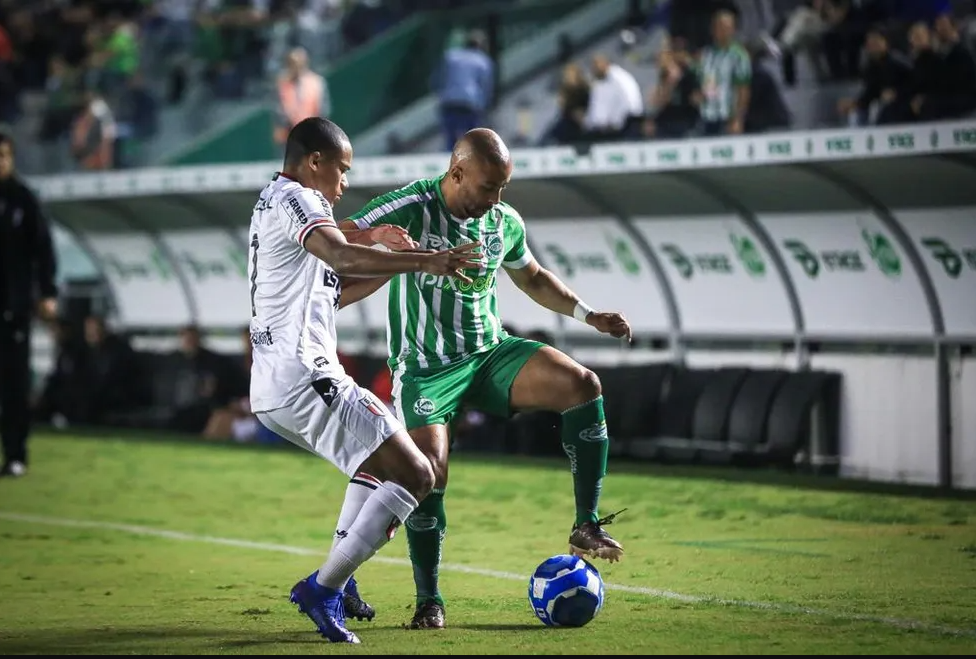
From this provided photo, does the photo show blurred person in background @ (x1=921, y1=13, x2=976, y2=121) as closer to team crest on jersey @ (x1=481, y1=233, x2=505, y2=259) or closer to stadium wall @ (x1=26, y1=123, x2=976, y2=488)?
stadium wall @ (x1=26, y1=123, x2=976, y2=488)

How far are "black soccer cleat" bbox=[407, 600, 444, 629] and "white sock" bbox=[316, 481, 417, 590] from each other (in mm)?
447

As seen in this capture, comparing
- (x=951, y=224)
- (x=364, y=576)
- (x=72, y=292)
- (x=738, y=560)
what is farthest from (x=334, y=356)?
(x=72, y=292)

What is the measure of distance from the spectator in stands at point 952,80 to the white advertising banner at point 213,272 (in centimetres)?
891

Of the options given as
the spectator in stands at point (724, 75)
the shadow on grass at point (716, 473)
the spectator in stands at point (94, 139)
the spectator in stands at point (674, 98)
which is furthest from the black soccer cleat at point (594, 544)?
the spectator in stands at point (94, 139)

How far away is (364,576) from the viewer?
844cm

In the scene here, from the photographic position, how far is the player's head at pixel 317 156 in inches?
249

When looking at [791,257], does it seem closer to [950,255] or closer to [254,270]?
[950,255]

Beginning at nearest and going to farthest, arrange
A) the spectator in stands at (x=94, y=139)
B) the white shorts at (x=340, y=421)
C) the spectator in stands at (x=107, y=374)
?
the white shorts at (x=340, y=421) → the spectator in stands at (x=107, y=374) → the spectator in stands at (x=94, y=139)

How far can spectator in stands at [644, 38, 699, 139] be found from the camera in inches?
563

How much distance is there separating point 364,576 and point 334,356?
2398 mm

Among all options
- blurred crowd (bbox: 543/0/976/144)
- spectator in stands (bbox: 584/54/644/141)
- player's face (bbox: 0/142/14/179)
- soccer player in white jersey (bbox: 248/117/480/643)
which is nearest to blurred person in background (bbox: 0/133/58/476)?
player's face (bbox: 0/142/14/179)

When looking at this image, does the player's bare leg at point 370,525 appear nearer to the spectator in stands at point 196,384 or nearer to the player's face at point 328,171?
the player's face at point 328,171

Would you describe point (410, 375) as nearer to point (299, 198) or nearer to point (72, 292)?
point (299, 198)

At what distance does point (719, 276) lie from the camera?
15.1 metres
